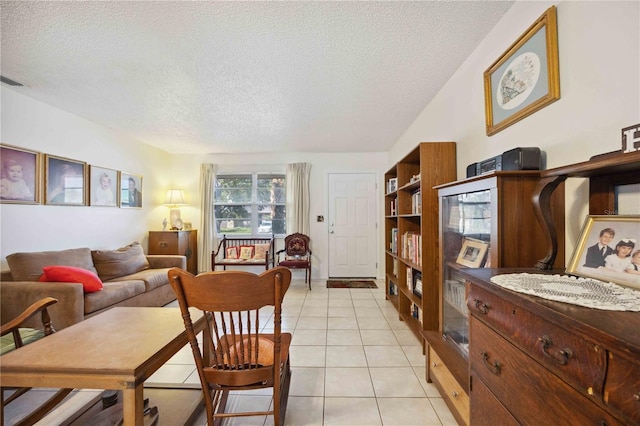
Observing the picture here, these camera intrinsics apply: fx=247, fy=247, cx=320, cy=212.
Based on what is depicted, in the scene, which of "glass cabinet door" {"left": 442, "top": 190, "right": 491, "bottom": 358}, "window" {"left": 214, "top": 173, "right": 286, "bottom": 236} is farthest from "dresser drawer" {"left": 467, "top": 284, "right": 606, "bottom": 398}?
"window" {"left": 214, "top": 173, "right": 286, "bottom": 236}

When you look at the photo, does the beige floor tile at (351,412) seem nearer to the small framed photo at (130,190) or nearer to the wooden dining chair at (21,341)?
the wooden dining chair at (21,341)

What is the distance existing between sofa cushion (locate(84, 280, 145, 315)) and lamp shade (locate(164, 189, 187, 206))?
210 centimetres

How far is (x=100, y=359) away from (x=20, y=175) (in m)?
2.76

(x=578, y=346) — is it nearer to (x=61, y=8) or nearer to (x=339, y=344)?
(x=339, y=344)

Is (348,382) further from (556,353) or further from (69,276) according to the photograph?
(69,276)

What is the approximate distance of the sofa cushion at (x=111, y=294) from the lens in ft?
7.42

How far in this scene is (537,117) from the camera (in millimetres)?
1311

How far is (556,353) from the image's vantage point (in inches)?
24.7

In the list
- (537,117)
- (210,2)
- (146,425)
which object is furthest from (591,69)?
(146,425)

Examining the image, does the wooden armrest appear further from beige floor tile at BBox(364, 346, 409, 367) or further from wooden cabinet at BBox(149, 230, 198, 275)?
wooden cabinet at BBox(149, 230, 198, 275)

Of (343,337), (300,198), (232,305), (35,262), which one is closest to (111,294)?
(35,262)

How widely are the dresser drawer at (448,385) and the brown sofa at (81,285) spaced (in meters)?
2.58

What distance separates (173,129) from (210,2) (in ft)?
8.28

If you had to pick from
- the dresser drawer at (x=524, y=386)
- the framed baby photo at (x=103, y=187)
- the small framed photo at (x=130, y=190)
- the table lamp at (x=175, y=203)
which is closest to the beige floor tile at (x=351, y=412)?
the dresser drawer at (x=524, y=386)
